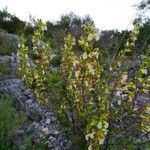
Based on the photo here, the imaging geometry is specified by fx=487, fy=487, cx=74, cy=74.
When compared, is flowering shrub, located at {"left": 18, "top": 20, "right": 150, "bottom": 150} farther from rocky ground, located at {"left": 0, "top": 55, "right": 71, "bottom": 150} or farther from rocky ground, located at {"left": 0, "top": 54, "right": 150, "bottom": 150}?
rocky ground, located at {"left": 0, "top": 55, "right": 71, "bottom": 150}

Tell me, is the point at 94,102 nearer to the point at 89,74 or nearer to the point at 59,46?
the point at 89,74

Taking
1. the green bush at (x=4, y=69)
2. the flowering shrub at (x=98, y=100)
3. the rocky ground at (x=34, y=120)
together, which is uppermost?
the flowering shrub at (x=98, y=100)

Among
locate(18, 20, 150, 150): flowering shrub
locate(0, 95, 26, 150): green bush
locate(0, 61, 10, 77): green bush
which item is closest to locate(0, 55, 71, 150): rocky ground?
locate(0, 95, 26, 150): green bush

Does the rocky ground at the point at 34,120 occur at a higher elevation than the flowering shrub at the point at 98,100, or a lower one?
lower

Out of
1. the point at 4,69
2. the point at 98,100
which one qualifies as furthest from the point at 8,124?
the point at 4,69

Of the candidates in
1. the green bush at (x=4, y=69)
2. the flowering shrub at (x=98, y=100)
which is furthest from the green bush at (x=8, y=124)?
the green bush at (x=4, y=69)

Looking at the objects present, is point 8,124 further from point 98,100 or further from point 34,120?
point 98,100

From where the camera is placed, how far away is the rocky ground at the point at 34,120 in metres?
6.11

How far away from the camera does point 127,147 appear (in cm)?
467

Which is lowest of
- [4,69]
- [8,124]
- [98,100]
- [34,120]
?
[34,120]

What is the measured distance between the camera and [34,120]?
23.0 feet

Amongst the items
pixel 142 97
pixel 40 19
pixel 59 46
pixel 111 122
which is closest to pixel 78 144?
pixel 111 122

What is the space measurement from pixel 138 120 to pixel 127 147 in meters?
0.41

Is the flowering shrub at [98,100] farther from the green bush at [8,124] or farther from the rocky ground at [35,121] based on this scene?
the green bush at [8,124]
